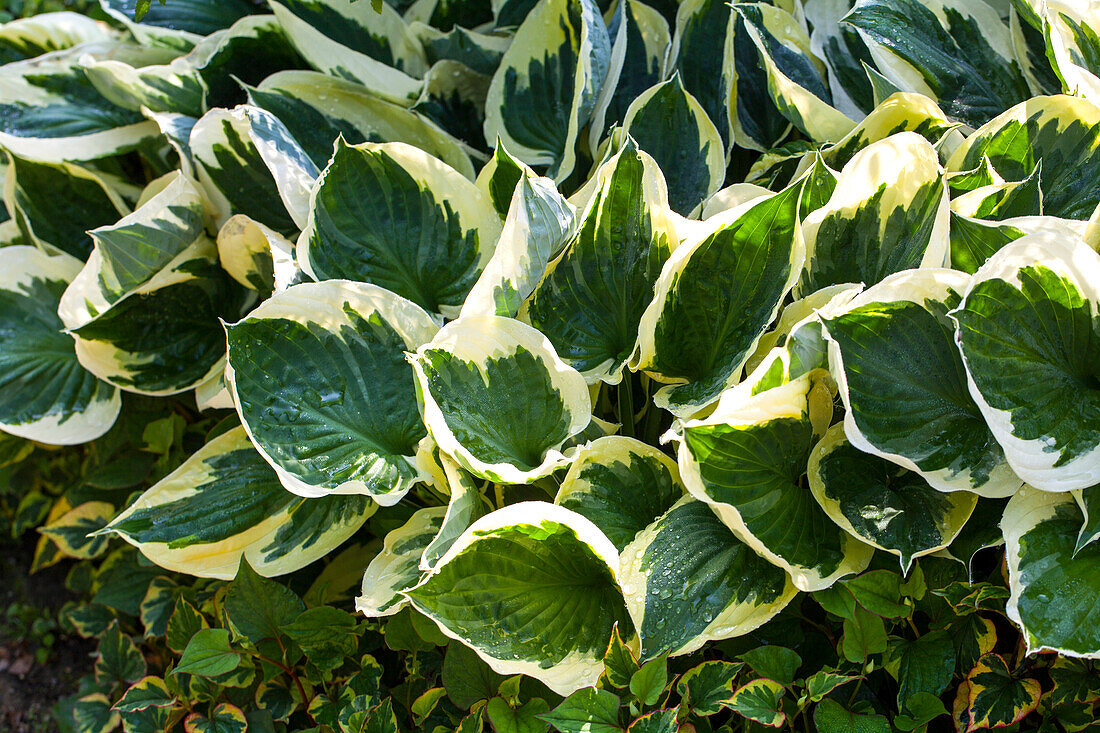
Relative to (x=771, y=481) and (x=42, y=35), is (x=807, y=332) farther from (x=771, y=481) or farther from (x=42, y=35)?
(x=42, y=35)

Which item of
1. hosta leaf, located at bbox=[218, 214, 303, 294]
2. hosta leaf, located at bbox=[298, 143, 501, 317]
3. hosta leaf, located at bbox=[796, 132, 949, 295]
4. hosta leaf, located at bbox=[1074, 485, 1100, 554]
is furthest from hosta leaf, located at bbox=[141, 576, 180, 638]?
hosta leaf, located at bbox=[1074, 485, 1100, 554]

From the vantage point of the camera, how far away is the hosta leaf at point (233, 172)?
46.6 inches

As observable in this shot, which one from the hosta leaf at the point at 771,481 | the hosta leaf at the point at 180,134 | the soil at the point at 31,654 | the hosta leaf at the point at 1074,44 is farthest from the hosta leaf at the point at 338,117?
the soil at the point at 31,654

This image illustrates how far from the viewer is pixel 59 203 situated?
54.5 inches

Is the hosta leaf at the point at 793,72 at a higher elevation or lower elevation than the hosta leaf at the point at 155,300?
higher

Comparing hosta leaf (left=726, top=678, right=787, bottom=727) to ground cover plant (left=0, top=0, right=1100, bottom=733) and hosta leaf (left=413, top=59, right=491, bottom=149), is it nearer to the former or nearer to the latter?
ground cover plant (left=0, top=0, right=1100, bottom=733)

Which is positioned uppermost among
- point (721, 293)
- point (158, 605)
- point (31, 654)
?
point (721, 293)

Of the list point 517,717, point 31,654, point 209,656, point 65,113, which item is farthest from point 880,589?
point 31,654

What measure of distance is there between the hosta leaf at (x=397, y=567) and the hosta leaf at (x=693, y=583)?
0.23 m

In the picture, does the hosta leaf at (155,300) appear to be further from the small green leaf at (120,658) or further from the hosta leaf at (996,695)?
the hosta leaf at (996,695)

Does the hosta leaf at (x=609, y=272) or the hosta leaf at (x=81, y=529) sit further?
the hosta leaf at (x=81, y=529)

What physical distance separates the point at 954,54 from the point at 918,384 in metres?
0.63

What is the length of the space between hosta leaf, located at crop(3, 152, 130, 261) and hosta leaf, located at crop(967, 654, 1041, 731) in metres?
1.36

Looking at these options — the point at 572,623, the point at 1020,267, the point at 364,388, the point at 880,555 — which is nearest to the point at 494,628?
the point at 572,623
